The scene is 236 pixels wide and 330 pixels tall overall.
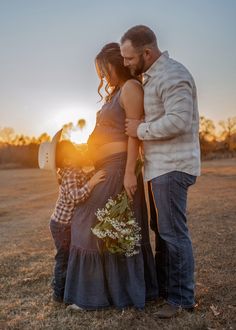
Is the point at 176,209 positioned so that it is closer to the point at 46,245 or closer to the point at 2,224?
the point at 46,245

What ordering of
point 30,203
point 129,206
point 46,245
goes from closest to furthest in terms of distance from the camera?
1. point 129,206
2. point 46,245
3. point 30,203

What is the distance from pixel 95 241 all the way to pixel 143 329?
765 mm

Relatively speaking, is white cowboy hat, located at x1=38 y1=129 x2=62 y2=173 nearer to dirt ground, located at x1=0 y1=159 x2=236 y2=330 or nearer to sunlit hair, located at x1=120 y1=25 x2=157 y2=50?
sunlit hair, located at x1=120 y1=25 x2=157 y2=50

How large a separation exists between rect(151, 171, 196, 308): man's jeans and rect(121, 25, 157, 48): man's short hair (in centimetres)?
96

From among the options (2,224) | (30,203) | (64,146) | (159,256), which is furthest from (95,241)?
(30,203)

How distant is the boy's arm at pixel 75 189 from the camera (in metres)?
3.75

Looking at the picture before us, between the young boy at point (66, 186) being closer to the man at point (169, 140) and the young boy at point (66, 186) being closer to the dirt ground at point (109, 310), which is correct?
the dirt ground at point (109, 310)

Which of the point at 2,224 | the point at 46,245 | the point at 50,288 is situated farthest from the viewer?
the point at 2,224

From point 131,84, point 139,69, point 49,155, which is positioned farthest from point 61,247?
point 139,69

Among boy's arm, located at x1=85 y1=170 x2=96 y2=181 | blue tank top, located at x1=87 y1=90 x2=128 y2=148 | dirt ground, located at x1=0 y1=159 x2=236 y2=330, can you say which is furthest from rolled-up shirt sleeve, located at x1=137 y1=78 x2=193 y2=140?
dirt ground, located at x1=0 y1=159 x2=236 y2=330

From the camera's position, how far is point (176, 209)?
347cm

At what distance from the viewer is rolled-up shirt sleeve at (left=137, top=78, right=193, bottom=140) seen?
3.21 metres

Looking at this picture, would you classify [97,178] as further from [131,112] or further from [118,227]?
[131,112]

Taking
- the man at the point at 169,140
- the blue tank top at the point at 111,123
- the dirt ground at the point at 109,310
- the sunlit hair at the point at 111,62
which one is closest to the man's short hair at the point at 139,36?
the man at the point at 169,140
